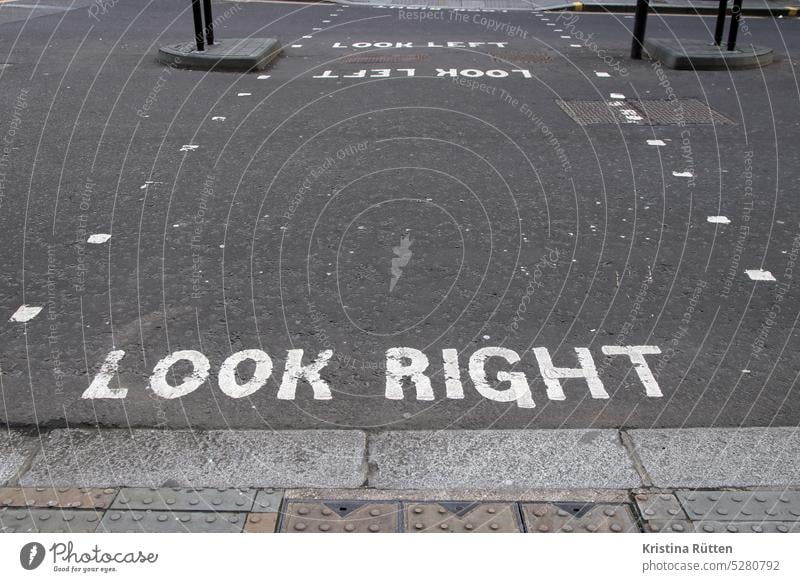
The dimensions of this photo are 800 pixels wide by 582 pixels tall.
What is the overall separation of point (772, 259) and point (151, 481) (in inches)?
160

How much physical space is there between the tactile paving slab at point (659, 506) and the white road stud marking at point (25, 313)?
133 inches

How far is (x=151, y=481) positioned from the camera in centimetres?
324

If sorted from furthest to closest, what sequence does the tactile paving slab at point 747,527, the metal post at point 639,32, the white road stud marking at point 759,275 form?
1. the metal post at point 639,32
2. the white road stud marking at point 759,275
3. the tactile paving slab at point 747,527

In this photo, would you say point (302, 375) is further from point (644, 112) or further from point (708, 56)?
point (708, 56)

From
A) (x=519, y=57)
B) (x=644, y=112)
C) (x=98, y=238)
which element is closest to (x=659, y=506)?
(x=98, y=238)

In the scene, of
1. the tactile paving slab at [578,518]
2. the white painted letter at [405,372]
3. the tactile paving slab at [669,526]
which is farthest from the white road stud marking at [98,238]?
the tactile paving slab at [669,526]

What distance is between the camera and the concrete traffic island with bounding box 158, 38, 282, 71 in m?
11.4

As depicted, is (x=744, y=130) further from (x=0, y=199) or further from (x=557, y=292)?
(x=0, y=199)

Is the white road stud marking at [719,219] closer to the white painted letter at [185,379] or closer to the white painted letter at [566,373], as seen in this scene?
the white painted letter at [566,373]

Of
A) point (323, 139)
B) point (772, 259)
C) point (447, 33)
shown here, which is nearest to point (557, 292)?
point (772, 259)

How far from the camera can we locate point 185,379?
4008 mm

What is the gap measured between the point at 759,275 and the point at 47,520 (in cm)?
418

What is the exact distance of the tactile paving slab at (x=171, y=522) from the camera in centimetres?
293

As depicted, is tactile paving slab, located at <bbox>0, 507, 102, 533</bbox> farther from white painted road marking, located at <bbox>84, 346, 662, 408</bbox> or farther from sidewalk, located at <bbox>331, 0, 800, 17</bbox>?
sidewalk, located at <bbox>331, 0, 800, 17</bbox>
